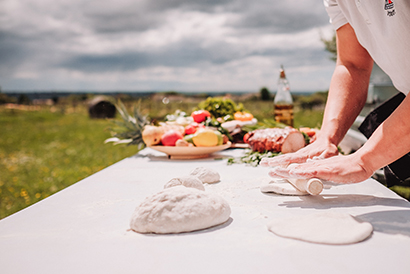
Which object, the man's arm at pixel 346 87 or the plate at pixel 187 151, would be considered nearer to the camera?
the man's arm at pixel 346 87

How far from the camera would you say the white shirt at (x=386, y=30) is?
1.21m

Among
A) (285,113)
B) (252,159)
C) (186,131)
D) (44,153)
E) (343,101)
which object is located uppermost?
(343,101)

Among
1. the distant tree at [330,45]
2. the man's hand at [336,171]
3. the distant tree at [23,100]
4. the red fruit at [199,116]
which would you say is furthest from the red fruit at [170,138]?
the distant tree at [23,100]

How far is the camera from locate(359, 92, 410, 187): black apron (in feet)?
4.68

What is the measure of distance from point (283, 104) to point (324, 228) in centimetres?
209

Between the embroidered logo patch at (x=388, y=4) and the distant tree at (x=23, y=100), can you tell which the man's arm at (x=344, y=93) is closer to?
the embroidered logo patch at (x=388, y=4)

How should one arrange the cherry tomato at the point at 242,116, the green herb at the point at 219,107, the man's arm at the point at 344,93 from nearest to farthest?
the man's arm at the point at 344,93 < the cherry tomato at the point at 242,116 < the green herb at the point at 219,107

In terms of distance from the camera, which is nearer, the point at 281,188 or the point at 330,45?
the point at 281,188

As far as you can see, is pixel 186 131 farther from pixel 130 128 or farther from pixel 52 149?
pixel 52 149

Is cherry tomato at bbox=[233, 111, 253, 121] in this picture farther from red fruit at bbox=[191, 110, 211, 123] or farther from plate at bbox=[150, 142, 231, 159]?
plate at bbox=[150, 142, 231, 159]

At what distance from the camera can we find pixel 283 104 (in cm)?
285

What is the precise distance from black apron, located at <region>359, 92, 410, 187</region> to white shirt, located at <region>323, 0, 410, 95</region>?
0.42ft

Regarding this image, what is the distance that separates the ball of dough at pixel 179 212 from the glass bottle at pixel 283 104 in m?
2.02

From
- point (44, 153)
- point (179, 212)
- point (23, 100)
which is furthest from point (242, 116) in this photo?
point (23, 100)
